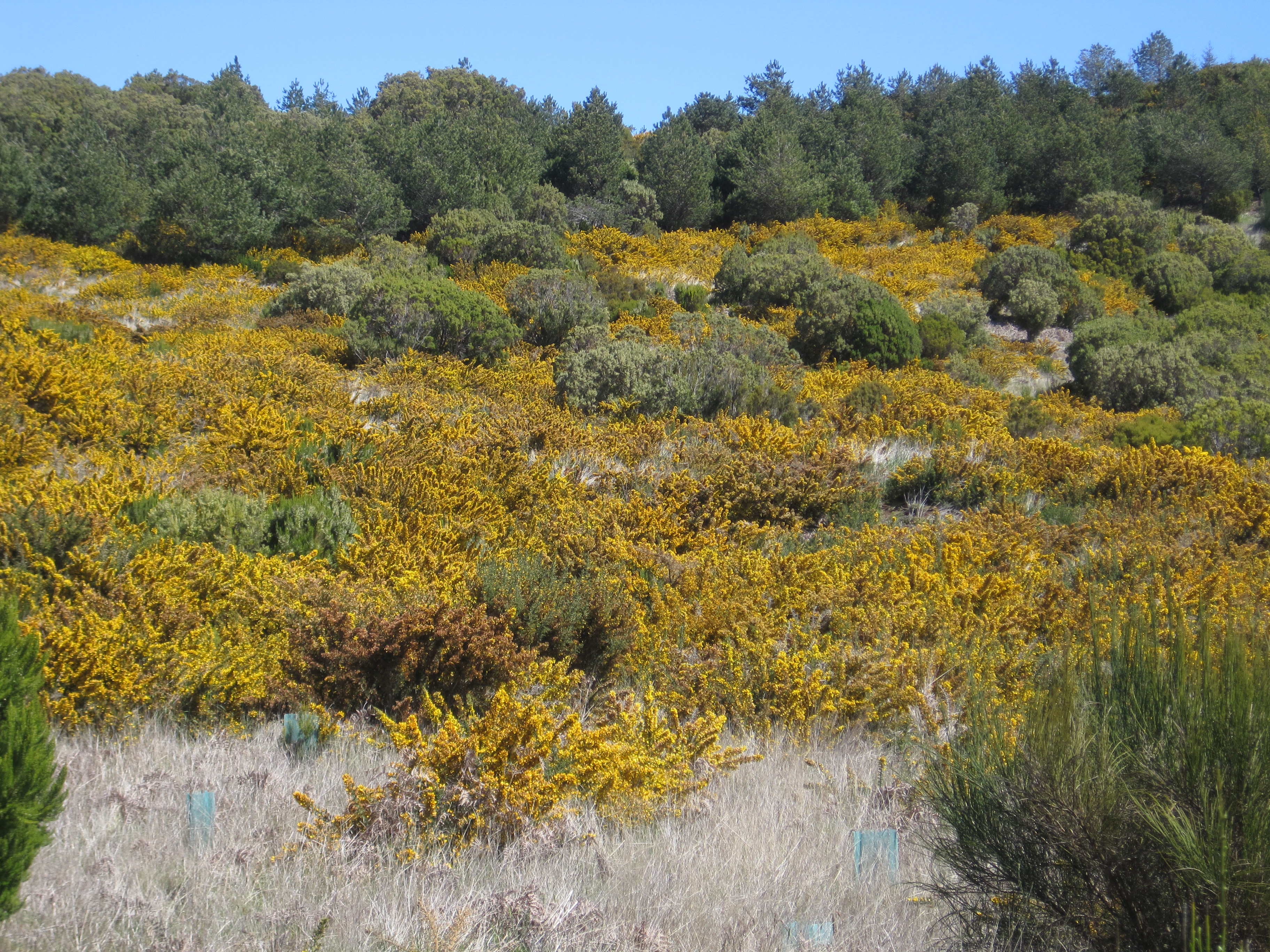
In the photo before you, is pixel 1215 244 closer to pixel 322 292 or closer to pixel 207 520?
pixel 322 292

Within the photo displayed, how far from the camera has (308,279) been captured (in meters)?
17.0

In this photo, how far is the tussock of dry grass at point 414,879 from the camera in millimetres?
2291

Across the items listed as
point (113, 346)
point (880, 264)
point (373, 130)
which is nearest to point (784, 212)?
point (880, 264)

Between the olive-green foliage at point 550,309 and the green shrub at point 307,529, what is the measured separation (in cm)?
988

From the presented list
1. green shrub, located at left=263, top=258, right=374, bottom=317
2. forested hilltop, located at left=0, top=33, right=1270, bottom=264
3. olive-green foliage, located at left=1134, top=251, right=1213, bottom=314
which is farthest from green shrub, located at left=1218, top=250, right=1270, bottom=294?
green shrub, located at left=263, top=258, right=374, bottom=317

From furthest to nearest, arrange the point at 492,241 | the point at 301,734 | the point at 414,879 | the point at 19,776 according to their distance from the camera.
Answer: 1. the point at 492,241
2. the point at 301,734
3. the point at 414,879
4. the point at 19,776

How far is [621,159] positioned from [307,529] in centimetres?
2950

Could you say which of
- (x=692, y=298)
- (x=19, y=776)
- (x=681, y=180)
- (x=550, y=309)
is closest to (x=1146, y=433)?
(x=550, y=309)

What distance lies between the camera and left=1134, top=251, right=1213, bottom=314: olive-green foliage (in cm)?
2441

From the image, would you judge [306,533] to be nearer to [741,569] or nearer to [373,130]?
[741,569]

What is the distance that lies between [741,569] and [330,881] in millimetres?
3952

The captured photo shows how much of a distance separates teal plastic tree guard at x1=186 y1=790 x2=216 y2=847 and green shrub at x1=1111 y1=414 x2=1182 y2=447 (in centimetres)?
1096

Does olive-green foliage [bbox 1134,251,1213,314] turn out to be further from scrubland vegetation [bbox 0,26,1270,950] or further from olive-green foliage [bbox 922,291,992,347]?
olive-green foliage [bbox 922,291,992,347]

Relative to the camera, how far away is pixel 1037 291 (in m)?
21.6
